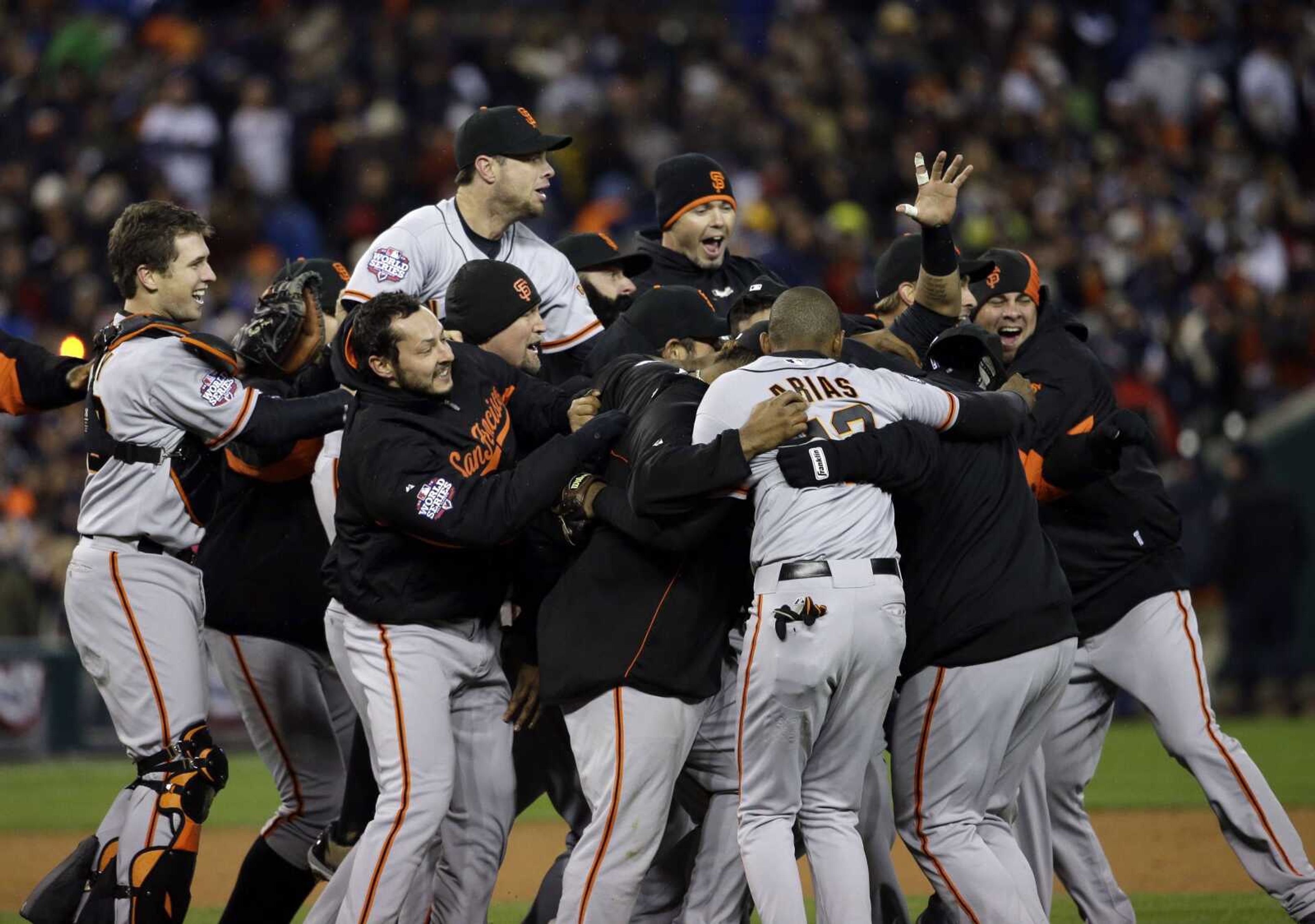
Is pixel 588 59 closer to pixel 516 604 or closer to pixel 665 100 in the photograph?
pixel 665 100

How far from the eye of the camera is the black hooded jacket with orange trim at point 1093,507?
6.23m

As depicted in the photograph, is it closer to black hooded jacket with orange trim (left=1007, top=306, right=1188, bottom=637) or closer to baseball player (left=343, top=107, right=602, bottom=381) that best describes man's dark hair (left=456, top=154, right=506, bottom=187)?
baseball player (left=343, top=107, right=602, bottom=381)

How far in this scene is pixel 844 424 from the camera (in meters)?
5.15

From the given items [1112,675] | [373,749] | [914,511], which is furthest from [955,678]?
[373,749]

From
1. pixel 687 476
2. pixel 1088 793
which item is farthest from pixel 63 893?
pixel 1088 793

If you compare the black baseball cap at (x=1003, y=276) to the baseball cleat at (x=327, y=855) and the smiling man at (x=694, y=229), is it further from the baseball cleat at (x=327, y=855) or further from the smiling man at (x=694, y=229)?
the baseball cleat at (x=327, y=855)

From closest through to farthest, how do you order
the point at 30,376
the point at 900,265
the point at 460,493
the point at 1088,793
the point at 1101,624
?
the point at 460,493, the point at 30,376, the point at 1101,624, the point at 900,265, the point at 1088,793

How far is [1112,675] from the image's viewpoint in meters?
6.23

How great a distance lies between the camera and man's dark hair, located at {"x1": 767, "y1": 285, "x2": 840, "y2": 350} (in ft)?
17.3

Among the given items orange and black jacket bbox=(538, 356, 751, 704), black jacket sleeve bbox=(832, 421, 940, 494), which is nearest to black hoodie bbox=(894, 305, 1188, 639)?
black jacket sleeve bbox=(832, 421, 940, 494)

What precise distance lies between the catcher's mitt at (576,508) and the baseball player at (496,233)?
1.29 m

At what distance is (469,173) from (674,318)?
1155 millimetres

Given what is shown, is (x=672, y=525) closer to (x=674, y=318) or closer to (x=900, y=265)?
(x=674, y=318)

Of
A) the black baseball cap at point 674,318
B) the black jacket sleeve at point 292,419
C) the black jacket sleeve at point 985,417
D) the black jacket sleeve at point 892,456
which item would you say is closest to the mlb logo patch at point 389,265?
the black jacket sleeve at point 292,419
